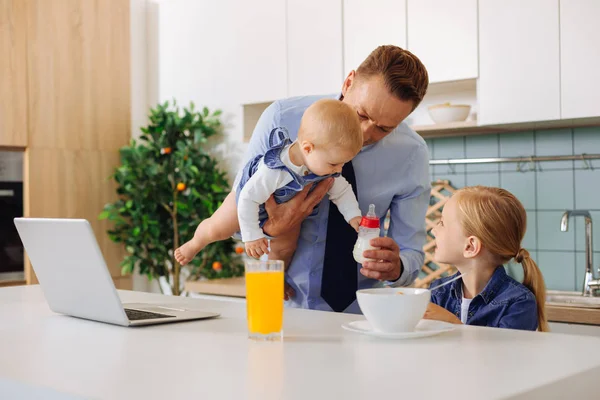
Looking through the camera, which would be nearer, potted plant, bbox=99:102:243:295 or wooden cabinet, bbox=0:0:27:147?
wooden cabinet, bbox=0:0:27:147

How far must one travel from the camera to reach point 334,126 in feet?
5.53

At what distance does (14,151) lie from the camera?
382cm

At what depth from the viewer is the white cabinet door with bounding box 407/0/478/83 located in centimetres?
308

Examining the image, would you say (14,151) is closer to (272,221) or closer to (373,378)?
(272,221)

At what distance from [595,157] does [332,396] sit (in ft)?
8.44

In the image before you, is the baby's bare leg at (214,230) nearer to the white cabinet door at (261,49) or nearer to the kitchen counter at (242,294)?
the kitchen counter at (242,294)

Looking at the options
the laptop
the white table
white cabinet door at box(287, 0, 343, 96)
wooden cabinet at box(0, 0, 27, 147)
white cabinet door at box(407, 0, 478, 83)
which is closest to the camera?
the white table

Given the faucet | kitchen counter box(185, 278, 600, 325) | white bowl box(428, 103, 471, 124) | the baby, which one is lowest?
kitchen counter box(185, 278, 600, 325)

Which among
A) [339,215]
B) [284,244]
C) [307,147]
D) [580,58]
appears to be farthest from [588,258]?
[307,147]

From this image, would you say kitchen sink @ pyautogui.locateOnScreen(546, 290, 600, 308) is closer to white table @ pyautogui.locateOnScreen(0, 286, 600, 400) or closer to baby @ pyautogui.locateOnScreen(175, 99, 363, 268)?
baby @ pyautogui.locateOnScreen(175, 99, 363, 268)

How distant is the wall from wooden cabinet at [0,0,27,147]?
2224 mm

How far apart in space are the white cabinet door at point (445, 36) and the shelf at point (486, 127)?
0.20 metres

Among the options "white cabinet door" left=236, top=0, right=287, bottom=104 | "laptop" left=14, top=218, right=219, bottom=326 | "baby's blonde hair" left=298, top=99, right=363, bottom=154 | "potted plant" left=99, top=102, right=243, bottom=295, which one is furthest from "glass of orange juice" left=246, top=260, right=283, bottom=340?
"potted plant" left=99, top=102, right=243, bottom=295

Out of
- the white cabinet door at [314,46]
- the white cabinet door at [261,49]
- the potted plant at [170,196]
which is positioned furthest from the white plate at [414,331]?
the potted plant at [170,196]
